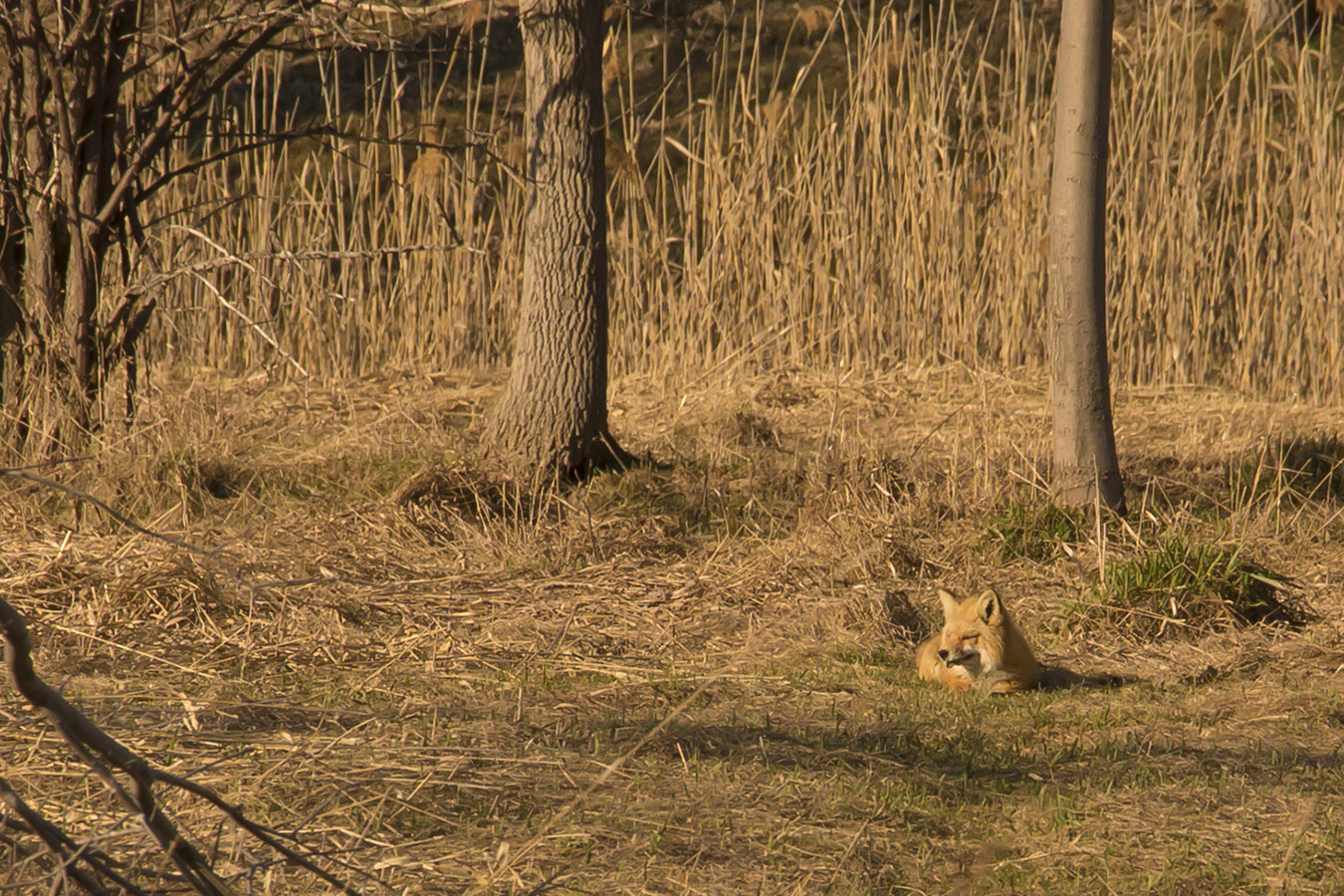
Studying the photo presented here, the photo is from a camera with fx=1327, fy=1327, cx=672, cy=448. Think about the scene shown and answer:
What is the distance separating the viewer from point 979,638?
4.35 metres

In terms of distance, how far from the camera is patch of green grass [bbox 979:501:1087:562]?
5.65m

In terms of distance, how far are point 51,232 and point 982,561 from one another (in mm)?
4426

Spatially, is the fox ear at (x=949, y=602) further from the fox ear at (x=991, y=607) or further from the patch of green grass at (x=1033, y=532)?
the patch of green grass at (x=1033, y=532)

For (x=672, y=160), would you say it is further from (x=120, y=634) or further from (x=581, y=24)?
(x=120, y=634)

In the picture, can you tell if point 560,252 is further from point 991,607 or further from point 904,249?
point 904,249

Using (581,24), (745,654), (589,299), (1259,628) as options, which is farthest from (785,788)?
(581,24)

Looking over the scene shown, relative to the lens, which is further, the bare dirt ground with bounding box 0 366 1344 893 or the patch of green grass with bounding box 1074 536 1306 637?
the patch of green grass with bounding box 1074 536 1306 637

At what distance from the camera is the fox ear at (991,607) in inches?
170

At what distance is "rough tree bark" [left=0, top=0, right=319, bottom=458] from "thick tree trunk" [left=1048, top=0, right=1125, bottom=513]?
335 cm

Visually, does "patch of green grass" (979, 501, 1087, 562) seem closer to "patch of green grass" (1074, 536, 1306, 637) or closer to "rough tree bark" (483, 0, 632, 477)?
"patch of green grass" (1074, 536, 1306, 637)

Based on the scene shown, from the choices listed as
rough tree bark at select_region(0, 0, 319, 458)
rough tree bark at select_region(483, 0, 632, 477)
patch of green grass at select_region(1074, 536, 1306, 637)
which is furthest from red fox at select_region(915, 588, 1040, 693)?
rough tree bark at select_region(0, 0, 319, 458)

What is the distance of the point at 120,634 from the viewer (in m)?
4.55

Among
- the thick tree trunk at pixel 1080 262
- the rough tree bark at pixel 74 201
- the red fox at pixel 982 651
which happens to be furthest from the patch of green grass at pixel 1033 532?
the rough tree bark at pixel 74 201

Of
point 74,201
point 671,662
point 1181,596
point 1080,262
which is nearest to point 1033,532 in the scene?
point 1181,596
